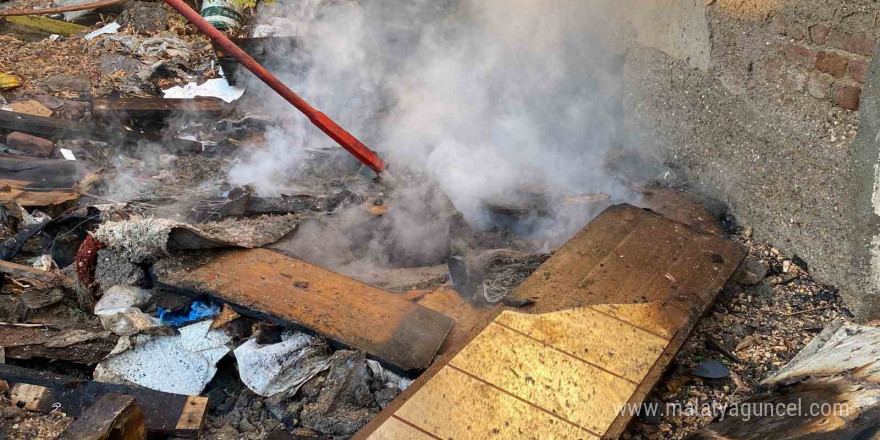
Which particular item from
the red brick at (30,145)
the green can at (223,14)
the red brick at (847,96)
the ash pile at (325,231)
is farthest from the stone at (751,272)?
the green can at (223,14)

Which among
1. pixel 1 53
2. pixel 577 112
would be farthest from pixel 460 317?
pixel 1 53

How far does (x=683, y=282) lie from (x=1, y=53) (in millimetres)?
8111

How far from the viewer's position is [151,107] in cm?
617

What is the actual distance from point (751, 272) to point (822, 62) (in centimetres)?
120

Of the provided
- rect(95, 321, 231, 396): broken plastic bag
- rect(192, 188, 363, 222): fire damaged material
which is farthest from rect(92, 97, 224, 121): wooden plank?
rect(95, 321, 231, 396): broken plastic bag

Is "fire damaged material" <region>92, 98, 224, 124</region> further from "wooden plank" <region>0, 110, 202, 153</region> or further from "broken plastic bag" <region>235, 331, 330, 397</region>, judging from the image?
"broken plastic bag" <region>235, 331, 330, 397</region>

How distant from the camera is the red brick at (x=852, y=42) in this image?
305cm

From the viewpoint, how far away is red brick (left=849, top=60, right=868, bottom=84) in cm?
309

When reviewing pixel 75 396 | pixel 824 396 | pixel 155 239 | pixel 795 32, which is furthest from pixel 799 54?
pixel 75 396

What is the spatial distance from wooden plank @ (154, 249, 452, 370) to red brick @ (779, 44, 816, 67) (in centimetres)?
241

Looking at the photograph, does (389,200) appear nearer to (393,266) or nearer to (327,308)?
(393,266)

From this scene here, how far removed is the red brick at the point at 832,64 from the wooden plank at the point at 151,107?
5273 mm

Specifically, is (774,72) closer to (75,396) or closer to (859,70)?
(859,70)

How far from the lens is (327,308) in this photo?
11.2 feet
